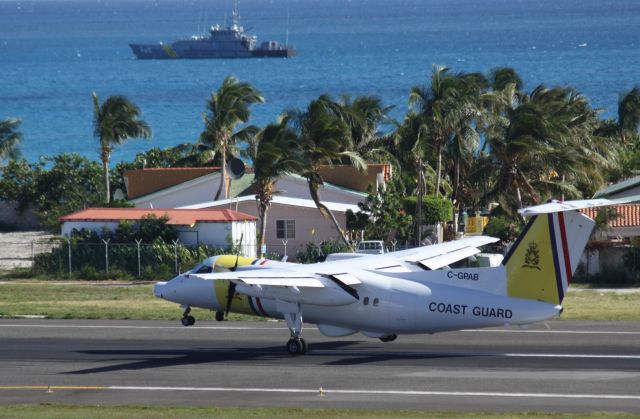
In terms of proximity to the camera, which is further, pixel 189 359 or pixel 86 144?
pixel 86 144

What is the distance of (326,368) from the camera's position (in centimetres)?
2908

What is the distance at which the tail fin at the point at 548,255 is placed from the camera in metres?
28.0

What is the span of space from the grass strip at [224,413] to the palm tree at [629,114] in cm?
5130

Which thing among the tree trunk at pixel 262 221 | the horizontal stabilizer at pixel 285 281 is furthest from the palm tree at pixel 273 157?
the horizontal stabilizer at pixel 285 281

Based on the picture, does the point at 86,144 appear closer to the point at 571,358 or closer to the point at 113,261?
the point at 113,261

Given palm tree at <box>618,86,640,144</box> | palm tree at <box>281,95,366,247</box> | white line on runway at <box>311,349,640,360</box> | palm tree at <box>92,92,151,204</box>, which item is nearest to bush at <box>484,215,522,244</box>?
palm tree at <box>281,95,366,247</box>

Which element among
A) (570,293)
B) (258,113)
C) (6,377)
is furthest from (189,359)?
(258,113)

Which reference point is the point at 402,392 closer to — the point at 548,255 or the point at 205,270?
the point at 548,255

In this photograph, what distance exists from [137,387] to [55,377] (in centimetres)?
258

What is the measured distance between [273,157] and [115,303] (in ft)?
39.0

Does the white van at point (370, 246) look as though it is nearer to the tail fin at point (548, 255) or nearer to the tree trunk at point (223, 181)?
the tree trunk at point (223, 181)

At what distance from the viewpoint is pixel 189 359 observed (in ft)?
101

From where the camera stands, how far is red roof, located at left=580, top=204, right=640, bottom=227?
169 ft

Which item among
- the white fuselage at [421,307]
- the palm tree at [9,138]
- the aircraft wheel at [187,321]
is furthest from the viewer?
the palm tree at [9,138]
